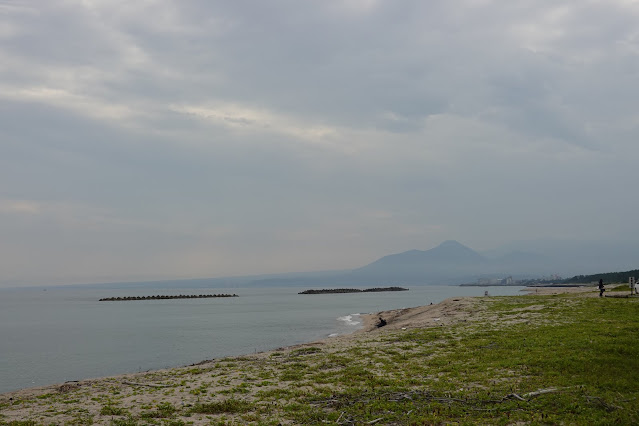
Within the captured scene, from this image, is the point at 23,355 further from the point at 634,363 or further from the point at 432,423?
the point at 634,363

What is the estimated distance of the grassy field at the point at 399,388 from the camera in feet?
45.1

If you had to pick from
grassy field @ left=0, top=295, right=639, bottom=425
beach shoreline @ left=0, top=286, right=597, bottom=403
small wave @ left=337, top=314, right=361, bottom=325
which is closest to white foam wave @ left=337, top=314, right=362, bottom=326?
small wave @ left=337, top=314, right=361, bottom=325

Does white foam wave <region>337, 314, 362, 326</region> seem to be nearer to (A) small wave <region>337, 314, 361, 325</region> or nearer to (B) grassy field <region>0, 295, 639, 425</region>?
(A) small wave <region>337, 314, 361, 325</region>

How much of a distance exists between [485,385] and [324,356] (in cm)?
1052

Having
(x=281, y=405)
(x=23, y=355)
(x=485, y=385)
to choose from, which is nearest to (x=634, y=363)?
(x=485, y=385)

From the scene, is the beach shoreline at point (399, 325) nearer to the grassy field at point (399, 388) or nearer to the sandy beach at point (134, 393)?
the sandy beach at point (134, 393)

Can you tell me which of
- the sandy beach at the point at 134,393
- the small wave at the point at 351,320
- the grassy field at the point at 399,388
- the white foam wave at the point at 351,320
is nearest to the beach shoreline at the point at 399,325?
the sandy beach at the point at 134,393

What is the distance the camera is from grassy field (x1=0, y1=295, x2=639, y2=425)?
45.1 ft

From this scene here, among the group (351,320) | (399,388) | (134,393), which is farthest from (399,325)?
(134,393)

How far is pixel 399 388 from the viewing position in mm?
16703

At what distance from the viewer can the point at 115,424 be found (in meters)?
13.7

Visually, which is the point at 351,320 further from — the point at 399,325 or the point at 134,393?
the point at 134,393

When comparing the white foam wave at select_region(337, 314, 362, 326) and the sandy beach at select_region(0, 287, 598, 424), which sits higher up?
the sandy beach at select_region(0, 287, 598, 424)

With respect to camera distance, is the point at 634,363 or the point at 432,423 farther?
the point at 634,363
